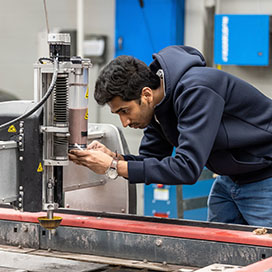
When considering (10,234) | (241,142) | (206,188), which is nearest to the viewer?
(241,142)

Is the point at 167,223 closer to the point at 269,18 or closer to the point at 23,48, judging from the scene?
the point at 269,18

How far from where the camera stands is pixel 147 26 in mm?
6109

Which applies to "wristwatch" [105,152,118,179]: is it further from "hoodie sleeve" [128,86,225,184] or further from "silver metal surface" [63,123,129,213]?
"silver metal surface" [63,123,129,213]

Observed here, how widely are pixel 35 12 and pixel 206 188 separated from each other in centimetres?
349

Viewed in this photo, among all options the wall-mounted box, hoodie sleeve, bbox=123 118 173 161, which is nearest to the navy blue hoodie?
hoodie sleeve, bbox=123 118 173 161

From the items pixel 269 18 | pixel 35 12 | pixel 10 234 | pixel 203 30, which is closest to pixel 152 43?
pixel 203 30

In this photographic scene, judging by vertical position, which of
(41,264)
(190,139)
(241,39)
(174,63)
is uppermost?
(241,39)

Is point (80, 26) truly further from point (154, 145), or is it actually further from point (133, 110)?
point (133, 110)

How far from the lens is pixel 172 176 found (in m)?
2.46

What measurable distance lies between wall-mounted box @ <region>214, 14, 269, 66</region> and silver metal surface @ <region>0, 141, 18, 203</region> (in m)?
3.72

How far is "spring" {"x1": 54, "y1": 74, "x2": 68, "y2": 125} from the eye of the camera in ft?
7.77

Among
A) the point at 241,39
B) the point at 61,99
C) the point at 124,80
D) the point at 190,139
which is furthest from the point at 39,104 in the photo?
the point at 241,39

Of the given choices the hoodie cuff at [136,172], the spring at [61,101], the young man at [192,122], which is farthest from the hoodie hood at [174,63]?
the spring at [61,101]

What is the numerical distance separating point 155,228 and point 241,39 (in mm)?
3469
